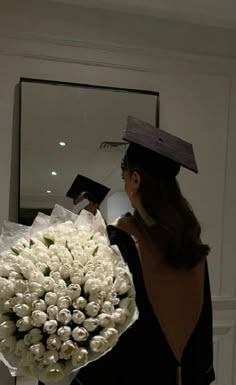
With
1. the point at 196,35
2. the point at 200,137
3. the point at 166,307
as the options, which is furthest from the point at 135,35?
the point at 166,307

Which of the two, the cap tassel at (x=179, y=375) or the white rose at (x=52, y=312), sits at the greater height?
the white rose at (x=52, y=312)

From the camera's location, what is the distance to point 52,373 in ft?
3.75

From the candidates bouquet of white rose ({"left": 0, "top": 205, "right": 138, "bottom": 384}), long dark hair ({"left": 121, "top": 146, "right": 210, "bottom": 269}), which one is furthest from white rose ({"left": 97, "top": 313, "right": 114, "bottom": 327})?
long dark hair ({"left": 121, "top": 146, "right": 210, "bottom": 269})

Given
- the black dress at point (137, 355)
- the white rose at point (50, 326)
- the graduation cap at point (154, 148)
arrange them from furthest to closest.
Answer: the graduation cap at point (154, 148) → the black dress at point (137, 355) → the white rose at point (50, 326)

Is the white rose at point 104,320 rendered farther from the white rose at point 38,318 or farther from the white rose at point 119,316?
the white rose at point 38,318

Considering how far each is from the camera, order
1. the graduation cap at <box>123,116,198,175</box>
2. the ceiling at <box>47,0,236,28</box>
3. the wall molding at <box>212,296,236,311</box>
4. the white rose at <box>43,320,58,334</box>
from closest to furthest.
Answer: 1. the white rose at <box>43,320,58,334</box>
2. the graduation cap at <box>123,116,198,175</box>
3. the ceiling at <box>47,0,236,28</box>
4. the wall molding at <box>212,296,236,311</box>

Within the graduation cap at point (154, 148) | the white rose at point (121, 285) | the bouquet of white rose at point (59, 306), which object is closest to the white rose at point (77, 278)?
the bouquet of white rose at point (59, 306)

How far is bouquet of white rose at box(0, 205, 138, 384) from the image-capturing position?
113 cm

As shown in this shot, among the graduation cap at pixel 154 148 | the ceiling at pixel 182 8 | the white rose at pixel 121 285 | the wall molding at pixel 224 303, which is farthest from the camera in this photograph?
the wall molding at pixel 224 303

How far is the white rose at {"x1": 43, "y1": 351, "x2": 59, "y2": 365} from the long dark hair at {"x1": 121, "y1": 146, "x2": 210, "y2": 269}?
19.8 inches

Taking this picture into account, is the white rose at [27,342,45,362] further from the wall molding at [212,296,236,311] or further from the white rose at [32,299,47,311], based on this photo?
the wall molding at [212,296,236,311]

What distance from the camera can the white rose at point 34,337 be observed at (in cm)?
Result: 113

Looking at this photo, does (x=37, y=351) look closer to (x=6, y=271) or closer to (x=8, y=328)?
(x=8, y=328)

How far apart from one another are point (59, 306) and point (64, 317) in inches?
1.1
